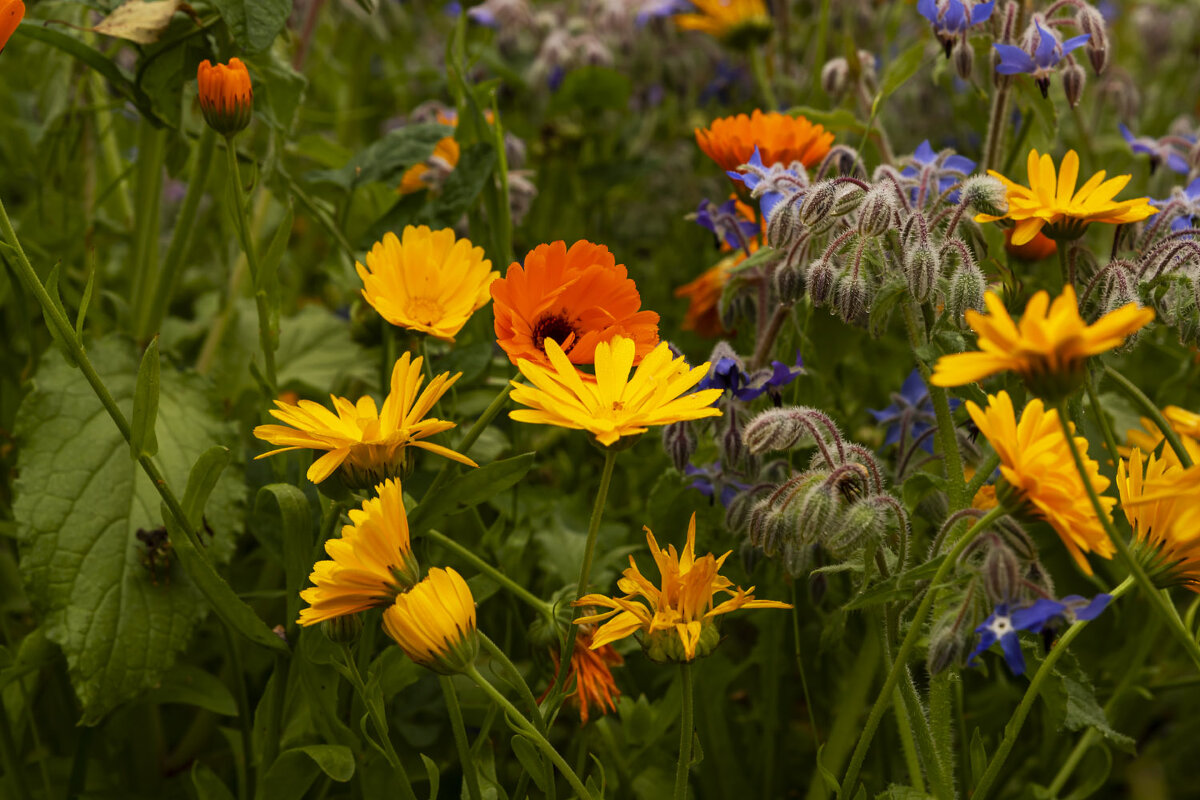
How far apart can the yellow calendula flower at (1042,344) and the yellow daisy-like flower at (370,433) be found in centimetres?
47

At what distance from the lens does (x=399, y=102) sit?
3.49 meters

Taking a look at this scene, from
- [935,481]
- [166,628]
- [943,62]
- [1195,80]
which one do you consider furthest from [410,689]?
[1195,80]

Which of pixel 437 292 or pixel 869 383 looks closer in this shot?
pixel 437 292

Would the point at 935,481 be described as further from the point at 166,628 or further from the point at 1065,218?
the point at 166,628

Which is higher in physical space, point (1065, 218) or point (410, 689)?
point (1065, 218)

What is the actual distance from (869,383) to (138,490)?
4.59 ft

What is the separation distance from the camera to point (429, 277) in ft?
4.15

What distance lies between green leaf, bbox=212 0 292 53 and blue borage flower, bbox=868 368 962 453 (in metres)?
0.99

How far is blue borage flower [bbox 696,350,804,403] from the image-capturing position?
1376 mm

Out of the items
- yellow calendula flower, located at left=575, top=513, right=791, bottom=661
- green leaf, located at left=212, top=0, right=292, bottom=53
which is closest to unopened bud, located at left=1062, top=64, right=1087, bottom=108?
yellow calendula flower, located at left=575, top=513, right=791, bottom=661

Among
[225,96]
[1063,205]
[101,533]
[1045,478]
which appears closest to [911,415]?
[1063,205]

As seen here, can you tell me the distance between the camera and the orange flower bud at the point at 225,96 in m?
1.22

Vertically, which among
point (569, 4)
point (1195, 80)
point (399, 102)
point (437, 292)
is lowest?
point (1195, 80)

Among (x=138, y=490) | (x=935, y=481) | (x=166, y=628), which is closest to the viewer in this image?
(x=935, y=481)
